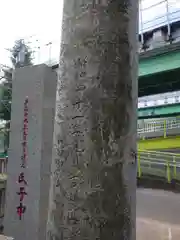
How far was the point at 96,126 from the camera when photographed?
1.13m

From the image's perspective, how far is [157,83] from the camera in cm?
1320

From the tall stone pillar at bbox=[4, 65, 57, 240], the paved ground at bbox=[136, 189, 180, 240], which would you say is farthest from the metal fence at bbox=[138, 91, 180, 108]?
the tall stone pillar at bbox=[4, 65, 57, 240]

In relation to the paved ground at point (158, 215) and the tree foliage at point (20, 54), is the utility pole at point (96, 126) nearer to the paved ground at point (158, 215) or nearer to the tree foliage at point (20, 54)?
the paved ground at point (158, 215)

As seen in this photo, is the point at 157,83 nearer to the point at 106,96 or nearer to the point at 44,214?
the point at 44,214

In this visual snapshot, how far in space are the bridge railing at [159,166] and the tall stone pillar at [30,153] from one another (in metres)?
8.26

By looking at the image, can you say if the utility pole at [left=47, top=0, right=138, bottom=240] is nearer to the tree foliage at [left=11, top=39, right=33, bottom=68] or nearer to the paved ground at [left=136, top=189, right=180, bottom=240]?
the paved ground at [left=136, top=189, right=180, bottom=240]

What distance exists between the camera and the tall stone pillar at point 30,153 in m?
3.12

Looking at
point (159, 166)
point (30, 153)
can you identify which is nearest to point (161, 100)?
point (159, 166)

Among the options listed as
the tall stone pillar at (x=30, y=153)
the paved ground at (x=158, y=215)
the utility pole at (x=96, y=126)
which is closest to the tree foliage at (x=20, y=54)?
the paved ground at (x=158, y=215)

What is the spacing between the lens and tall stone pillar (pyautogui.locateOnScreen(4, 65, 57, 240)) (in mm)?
3125

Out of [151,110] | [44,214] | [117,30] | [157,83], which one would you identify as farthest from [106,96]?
[151,110]

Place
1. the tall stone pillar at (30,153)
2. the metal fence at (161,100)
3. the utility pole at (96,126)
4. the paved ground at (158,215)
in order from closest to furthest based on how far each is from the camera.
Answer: the utility pole at (96,126) → the tall stone pillar at (30,153) → the paved ground at (158,215) → the metal fence at (161,100)

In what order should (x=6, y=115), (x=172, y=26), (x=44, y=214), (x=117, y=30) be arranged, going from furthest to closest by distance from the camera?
(x=6, y=115), (x=172, y=26), (x=44, y=214), (x=117, y=30)

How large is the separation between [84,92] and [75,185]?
0.40 meters
